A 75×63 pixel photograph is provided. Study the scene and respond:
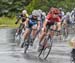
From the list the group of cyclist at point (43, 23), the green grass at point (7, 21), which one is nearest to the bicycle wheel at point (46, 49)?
the group of cyclist at point (43, 23)

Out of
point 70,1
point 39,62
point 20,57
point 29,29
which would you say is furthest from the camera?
point 70,1

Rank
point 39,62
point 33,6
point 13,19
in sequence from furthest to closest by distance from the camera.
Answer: point 13,19
point 33,6
point 39,62

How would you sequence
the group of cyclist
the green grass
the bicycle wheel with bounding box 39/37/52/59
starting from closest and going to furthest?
the bicycle wheel with bounding box 39/37/52/59 < the group of cyclist < the green grass

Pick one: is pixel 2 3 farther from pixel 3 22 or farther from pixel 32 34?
pixel 32 34

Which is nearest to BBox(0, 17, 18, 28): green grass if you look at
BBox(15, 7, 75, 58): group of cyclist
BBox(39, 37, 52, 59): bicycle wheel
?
BBox(15, 7, 75, 58): group of cyclist

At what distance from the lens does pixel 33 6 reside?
169 feet

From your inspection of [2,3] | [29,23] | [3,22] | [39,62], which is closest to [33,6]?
[3,22]

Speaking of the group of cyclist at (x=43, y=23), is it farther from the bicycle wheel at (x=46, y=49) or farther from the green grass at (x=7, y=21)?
the green grass at (x=7, y=21)

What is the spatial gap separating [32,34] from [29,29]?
0.42 m

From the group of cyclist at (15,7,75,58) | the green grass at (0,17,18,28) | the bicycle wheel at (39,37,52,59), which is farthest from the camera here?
the green grass at (0,17,18,28)

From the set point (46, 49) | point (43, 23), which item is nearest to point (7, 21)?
point (43, 23)

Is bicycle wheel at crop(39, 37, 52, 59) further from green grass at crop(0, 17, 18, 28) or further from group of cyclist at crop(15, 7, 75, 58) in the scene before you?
green grass at crop(0, 17, 18, 28)

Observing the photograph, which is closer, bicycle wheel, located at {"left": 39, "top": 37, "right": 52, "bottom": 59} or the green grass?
bicycle wheel, located at {"left": 39, "top": 37, "right": 52, "bottom": 59}

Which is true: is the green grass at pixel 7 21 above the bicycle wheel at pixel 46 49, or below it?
below
